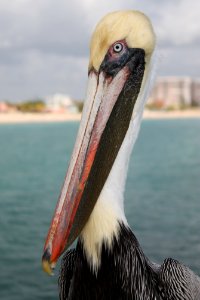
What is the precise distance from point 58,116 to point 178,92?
2992 cm

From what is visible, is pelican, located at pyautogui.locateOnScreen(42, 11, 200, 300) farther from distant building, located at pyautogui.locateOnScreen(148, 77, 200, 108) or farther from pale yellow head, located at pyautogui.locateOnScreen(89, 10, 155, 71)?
distant building, located at pyautogui.locateOnScreen(148, 77, 200, 108)

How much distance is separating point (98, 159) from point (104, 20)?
531 mm

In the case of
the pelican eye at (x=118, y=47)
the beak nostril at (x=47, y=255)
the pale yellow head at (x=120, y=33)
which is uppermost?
the pale yellow head at (x=120, y=33)

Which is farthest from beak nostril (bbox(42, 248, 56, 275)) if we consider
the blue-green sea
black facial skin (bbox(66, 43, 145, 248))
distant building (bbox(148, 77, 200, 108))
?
distant building (bbox(148, 77, 200, 108))

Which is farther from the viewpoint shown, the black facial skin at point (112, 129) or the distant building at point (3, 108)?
the distant building at point (3, 108)

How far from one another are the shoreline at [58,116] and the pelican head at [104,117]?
69.6 meters

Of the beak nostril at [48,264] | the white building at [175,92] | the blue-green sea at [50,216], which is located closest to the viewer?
the beak nostril at [48,264]

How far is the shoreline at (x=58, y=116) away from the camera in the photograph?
7473cm

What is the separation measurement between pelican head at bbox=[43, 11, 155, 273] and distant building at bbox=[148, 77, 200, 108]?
A: 316ft

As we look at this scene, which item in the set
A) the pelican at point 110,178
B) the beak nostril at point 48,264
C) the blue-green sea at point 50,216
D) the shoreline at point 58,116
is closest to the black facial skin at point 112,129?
the pelican at point 110,178

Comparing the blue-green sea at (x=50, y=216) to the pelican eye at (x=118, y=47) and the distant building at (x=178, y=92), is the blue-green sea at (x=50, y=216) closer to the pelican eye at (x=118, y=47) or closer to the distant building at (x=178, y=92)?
the pelican eye at (x=118, y=47)

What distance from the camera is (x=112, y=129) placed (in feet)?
8.61

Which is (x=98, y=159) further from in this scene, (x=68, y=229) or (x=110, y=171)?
(x=68, y=229)

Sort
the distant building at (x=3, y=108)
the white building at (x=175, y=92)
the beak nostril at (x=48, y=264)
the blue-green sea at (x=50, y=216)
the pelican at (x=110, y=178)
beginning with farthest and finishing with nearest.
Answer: the white building at (x=175, y=92) < the distant building at (x=3, y=108) < the blue-green sea at (x=50, y=216) < the pelican at (x=110, y=178) < the beak nostril at (x=48, y=264)
